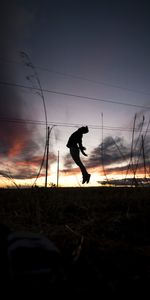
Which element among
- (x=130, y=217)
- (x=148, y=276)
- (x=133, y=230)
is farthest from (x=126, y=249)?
(x=130, y=217)

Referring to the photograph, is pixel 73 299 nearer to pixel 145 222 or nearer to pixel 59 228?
pixel 59 228

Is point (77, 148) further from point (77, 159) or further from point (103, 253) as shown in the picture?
point (103, 253)

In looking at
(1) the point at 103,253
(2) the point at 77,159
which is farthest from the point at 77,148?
(1) the point at 103,253

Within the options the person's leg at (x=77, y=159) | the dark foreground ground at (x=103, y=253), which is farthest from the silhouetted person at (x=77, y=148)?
the dark foreground ground at (x=103, y=253)

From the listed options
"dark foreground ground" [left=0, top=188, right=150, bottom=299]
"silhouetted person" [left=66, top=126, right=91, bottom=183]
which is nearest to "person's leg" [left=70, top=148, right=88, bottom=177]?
"silhouetted person" [left=66, top=126, right=91, bottom=183]

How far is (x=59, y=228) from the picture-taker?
181 cm

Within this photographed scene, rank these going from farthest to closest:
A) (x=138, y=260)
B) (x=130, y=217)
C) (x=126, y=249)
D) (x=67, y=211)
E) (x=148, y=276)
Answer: (x=67, y=211)
(x=130, y=217)
(x=126, y=249)
(x=138, y=260)
(x=148, y=276)

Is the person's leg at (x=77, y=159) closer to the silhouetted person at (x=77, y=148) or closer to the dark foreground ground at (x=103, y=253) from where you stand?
the silhouetted person at (x=77, y=148)

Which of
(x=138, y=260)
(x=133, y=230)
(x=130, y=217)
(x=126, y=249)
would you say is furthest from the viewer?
(x=130, y=217)

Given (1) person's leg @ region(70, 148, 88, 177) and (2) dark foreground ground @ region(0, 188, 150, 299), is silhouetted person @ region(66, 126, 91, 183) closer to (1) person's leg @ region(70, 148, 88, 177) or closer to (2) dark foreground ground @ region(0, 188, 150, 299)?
(1) person's leg @ region(70, 148, 88, 177)

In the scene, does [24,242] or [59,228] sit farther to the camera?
[59,228]

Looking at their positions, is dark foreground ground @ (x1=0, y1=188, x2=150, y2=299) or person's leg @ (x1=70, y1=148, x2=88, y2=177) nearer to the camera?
dark foreground ground @ (x1=0, y1=188, x2=150, y2=299)

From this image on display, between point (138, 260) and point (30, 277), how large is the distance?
0.62m

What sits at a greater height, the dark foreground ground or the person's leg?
the person's leg
